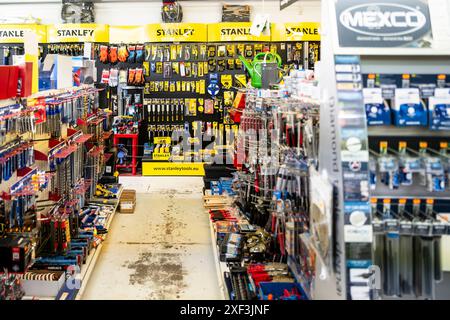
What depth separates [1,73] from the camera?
390 centimetres

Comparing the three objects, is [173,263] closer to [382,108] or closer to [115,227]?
[115,227]

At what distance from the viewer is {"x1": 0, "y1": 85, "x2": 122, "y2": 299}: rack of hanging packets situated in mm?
3826

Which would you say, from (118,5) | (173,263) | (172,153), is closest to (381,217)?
(173,263)

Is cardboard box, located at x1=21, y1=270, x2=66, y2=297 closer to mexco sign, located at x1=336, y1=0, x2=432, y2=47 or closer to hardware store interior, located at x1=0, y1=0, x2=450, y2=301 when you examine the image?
hardware store interior, located at x1=0, y1=0, x2=450, y2=301

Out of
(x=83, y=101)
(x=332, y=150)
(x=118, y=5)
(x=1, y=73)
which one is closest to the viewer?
(x=332, y=150)

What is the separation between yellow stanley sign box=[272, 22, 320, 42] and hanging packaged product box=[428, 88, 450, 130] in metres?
7.92

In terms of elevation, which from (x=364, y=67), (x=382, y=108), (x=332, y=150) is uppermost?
(x=364, y=67)

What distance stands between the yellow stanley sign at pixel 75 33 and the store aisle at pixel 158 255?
12.5 ft

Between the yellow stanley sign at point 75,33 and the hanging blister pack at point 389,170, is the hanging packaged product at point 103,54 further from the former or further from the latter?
the hanging blister pack at point 389,170

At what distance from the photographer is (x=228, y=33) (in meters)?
10.6

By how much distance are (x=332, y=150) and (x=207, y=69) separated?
8.06 metres

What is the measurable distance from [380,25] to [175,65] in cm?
797

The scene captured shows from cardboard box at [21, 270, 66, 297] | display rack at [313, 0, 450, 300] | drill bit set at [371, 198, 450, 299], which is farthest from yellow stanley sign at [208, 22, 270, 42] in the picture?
drill bit set at [371, 198, 450, 299]

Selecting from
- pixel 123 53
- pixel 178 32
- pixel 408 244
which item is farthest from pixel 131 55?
pixel 408 244
